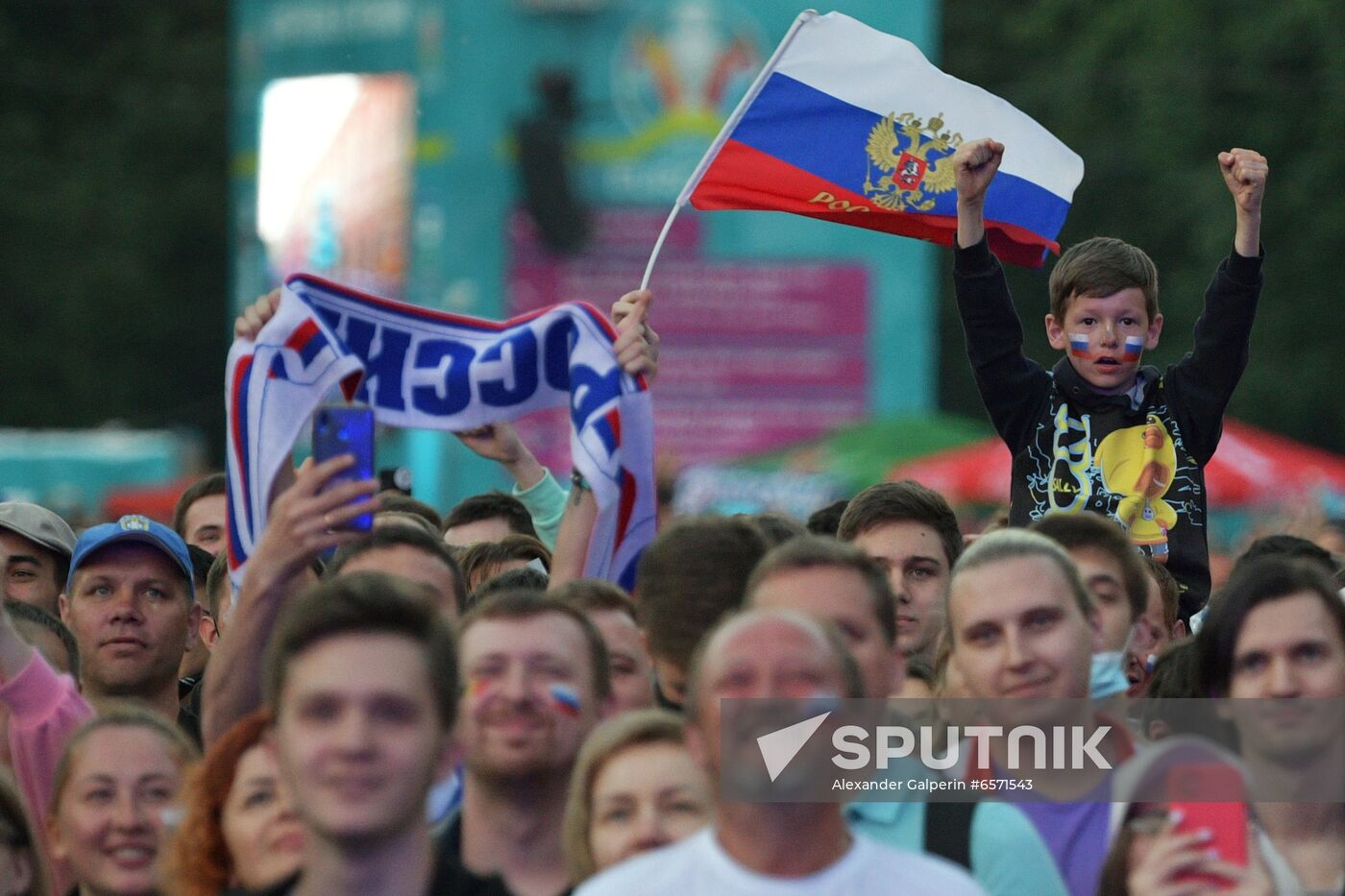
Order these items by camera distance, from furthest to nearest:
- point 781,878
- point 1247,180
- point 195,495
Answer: point 195,495
point 1247,180
point 781,878

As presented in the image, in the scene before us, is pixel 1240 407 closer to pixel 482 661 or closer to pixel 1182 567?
pixel 1182 567

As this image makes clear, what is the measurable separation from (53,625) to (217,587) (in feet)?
2.35

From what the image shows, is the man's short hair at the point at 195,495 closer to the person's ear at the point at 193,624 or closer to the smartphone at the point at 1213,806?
the person's ear at the point at 193,624

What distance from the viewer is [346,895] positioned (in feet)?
13.5

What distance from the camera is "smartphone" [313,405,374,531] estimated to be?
5426 mm

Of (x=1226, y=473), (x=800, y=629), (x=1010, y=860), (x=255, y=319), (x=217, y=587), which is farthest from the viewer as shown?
(x=1226, y=473)

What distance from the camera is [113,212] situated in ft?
135

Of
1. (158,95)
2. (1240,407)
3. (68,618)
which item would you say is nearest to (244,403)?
(68,618)

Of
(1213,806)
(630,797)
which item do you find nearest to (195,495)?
(630,797)

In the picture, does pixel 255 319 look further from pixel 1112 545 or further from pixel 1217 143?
pixel 1217 143

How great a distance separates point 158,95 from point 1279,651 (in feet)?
131

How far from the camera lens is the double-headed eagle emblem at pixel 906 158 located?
774 centimetres

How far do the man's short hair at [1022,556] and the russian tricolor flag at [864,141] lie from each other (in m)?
2.73

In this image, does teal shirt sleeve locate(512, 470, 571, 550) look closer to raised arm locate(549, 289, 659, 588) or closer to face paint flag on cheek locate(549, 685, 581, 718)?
raised arm locate(549, 289, 659, 588)
